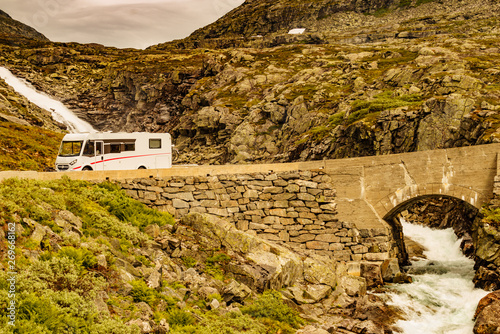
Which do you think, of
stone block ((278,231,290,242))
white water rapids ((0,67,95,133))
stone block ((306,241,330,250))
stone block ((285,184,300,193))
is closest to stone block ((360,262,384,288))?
stone block ((306,241,330,250))

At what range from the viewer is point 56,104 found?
2987 inches

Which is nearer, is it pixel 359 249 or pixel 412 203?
pixel 359 249

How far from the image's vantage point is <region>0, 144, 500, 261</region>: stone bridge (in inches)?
781

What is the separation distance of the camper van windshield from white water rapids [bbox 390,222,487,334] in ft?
55.3

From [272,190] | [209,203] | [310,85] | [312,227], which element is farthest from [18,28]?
[312,227]

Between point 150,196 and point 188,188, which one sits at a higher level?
point 188,188

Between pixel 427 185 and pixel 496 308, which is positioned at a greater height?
pixel 427 185

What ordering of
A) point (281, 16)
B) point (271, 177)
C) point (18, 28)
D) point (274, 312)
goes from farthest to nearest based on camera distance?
point (18, 28), point (281, 16), point (271, 177), point (274, 312)

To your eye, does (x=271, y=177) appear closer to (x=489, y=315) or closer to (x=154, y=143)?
(x=154, y=143)

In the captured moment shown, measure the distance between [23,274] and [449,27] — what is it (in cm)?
11368

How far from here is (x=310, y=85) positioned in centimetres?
5850

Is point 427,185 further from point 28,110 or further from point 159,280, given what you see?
point 28,110

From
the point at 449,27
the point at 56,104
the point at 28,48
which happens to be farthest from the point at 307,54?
the point at 28,48

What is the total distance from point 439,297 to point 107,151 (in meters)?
17.4
